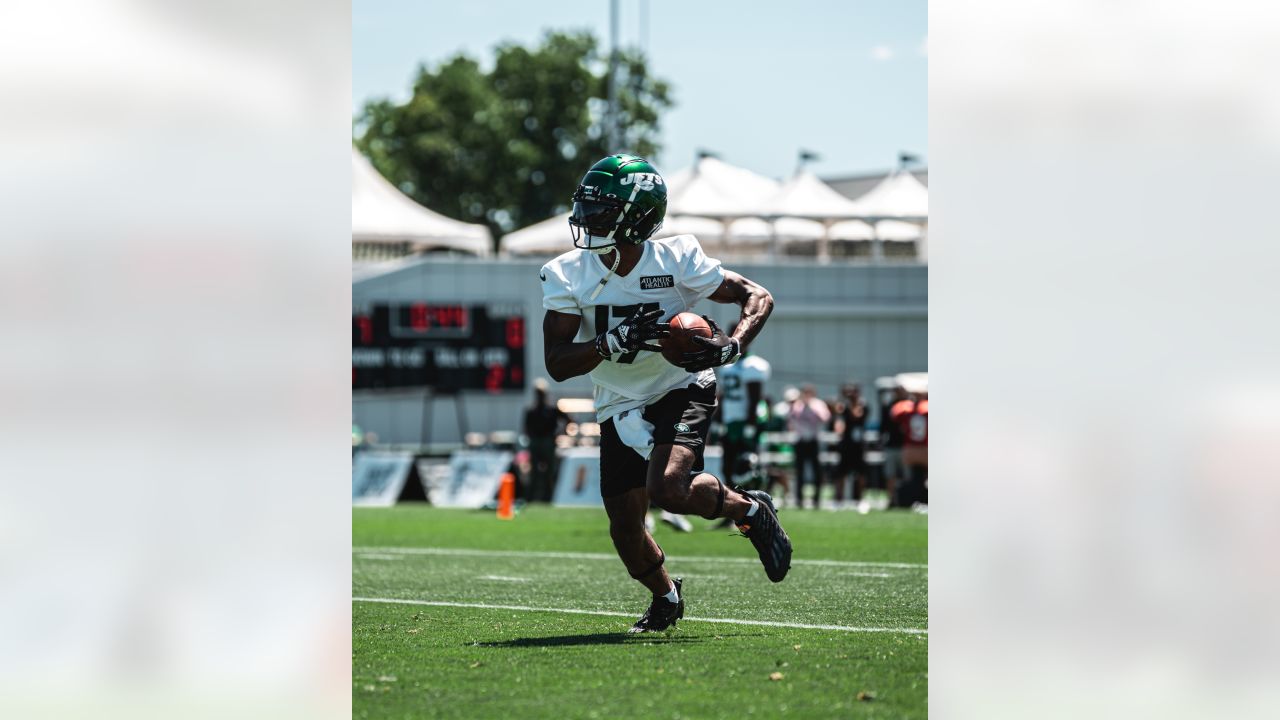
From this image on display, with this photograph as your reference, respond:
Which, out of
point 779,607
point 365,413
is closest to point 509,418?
point 365,413

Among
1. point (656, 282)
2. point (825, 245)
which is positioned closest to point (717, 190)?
point (825, 245)

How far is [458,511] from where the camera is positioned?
75.2 ft

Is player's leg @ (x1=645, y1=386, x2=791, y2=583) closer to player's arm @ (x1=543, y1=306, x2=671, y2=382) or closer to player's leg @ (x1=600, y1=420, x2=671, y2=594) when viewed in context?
player's leg @ (x1=600, y1=420, x2=671, y2=594)

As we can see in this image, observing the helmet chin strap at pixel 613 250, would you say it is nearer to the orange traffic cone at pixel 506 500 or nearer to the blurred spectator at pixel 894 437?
the orange traffic cone at pixel 506 500

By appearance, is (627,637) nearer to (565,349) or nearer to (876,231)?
(565,349)

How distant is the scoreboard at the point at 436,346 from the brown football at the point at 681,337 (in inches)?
897

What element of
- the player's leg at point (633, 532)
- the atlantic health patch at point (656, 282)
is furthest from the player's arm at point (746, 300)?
the player's leg at point (633, 532)

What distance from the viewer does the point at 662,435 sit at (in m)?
7.27

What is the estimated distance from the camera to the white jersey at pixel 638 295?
7.30 metres

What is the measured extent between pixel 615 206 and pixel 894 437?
17.3 meters

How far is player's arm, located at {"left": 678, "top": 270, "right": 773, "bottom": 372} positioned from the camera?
7027mm

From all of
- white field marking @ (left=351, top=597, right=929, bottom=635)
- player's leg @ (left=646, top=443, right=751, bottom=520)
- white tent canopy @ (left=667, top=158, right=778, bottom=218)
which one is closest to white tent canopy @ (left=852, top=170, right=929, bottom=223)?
white tent canopy @ (left=667, top=158, right=778, bottom=218)
